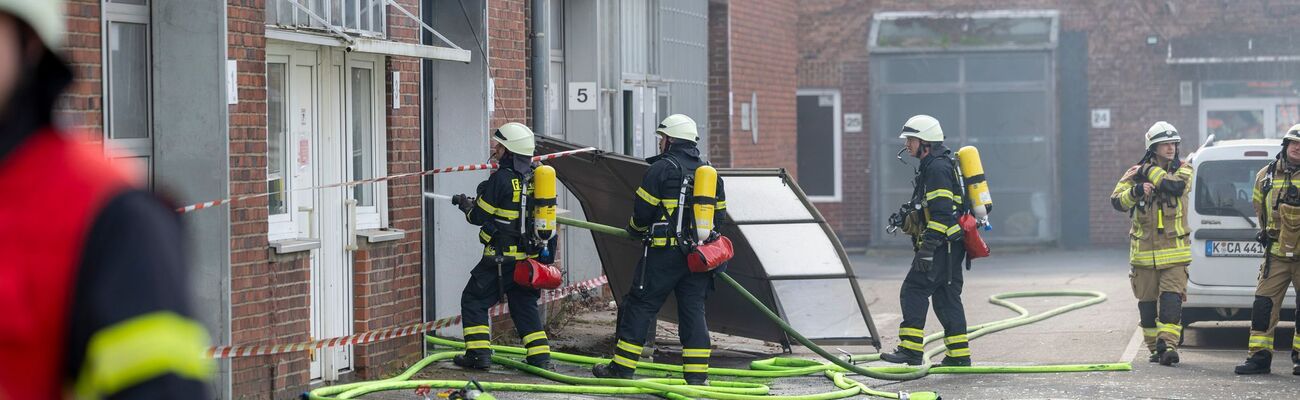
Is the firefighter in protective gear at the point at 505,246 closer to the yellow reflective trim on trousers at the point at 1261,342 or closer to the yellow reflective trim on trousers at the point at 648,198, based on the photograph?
the yellow reflective trim on trousers at the point at 648,198

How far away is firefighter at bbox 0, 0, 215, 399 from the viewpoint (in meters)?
1.75

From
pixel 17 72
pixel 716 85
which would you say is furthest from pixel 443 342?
pixel 17 72

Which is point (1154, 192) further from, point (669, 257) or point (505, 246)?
point (505, 246)

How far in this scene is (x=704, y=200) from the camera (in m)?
9.19

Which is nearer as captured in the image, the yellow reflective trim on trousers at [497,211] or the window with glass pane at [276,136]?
the window with glass pane at [276,136]

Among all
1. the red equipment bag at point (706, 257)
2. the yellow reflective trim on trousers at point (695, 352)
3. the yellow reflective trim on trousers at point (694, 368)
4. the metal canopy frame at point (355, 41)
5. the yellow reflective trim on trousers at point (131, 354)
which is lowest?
the yellow reflective trim on trousers at point (694, 368)

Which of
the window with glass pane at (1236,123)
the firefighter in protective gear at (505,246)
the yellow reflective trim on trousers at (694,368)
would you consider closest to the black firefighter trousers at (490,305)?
the firefighter in protective gear at (505,246)

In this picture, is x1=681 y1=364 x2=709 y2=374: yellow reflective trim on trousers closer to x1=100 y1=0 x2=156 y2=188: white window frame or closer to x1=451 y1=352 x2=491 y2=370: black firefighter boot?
x1=451 y1=352 x2=491 y2=370: black firefighter boot

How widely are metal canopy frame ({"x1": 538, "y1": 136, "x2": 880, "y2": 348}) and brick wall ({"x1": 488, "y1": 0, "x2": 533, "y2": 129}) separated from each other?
82 cm

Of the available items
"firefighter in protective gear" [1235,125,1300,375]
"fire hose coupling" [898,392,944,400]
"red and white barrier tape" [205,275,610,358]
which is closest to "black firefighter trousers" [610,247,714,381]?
"red and white barrier tape" [205,275,610,358]

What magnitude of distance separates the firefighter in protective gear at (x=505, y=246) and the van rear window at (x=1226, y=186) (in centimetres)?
493

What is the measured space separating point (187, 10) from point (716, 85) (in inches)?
403

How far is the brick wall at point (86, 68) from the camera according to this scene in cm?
689

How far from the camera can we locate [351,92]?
9.45 m
